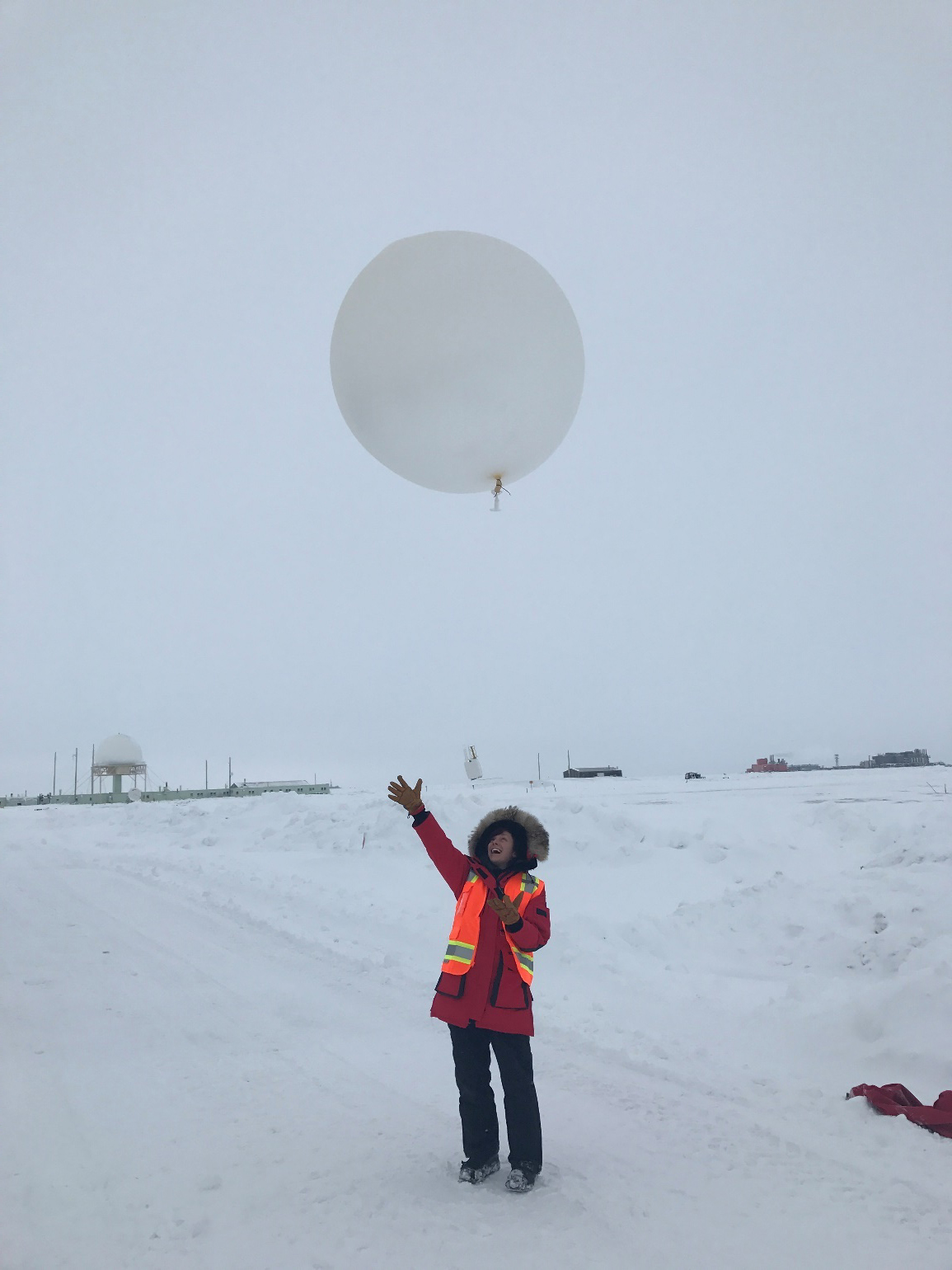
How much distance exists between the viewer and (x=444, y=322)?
4.90 m

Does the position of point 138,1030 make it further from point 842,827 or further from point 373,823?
point 842,827

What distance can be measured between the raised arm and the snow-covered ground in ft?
4.64

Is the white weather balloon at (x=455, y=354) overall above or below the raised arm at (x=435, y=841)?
above

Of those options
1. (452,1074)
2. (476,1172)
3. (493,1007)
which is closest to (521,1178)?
(476,1172)

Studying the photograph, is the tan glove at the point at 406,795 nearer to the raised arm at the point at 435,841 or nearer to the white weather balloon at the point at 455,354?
the raised arm at the point at 435,841

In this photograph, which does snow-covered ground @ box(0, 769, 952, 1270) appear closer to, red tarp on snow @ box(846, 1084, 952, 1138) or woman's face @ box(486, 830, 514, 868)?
red tarp on snow @ box(846, 1084, 952, 1138)

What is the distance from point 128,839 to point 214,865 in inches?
307

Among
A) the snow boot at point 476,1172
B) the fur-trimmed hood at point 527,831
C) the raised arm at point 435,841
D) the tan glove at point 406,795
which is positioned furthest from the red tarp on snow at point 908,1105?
the tan glove at point 406,795

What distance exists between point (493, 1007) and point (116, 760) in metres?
50.0

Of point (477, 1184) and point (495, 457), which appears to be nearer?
point (477, 1184)

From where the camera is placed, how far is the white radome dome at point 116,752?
47.8 m

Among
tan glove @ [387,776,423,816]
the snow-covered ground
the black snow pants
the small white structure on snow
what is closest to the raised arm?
tan glove @ [387,776,423,816]

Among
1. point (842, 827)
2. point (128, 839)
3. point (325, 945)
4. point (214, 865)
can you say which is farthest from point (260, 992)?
point (128, 839)

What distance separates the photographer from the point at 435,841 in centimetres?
382
